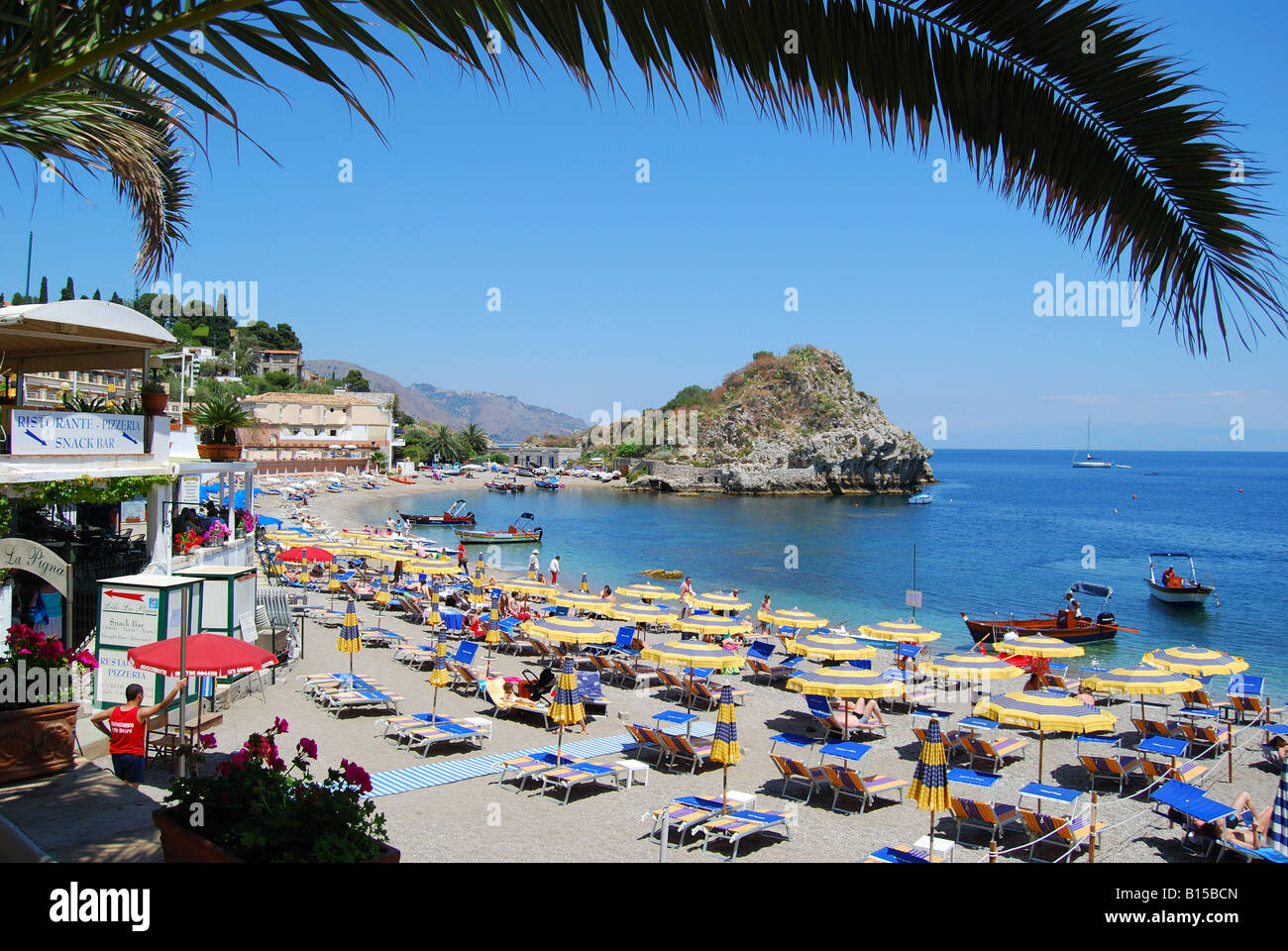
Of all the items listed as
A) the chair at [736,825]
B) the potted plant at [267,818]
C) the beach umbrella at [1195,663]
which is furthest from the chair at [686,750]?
the beach umbrella at [1195,663]

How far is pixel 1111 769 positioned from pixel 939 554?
4647 cm

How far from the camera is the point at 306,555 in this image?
24.3 metres

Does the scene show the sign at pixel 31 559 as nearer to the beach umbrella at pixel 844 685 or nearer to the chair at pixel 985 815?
the beach umbrella at pixel 844 685

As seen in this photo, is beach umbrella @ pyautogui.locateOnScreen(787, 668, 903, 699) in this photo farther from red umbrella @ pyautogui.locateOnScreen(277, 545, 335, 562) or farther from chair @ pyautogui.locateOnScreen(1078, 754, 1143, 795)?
red umbrella @ pyautogui.locateOnScreen(277, 545, 335, 562)

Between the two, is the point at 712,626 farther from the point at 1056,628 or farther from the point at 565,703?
the point at 1056,628

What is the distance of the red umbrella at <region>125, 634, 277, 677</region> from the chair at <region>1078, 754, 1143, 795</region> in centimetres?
1089

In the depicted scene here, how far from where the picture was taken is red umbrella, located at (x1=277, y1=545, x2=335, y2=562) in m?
24.3

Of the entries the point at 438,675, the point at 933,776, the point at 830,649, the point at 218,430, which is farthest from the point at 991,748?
the point at 218,430

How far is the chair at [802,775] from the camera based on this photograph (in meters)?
10.8

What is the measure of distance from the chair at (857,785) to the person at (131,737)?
759 centimetres

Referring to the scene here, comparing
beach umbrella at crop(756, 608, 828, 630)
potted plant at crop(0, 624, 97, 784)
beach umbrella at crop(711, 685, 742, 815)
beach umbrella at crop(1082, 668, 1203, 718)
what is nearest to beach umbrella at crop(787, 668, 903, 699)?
beach umbrella at crop(1082, 668, 1203, 718)
